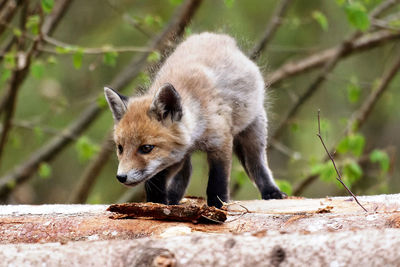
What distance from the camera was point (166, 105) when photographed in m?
6.07

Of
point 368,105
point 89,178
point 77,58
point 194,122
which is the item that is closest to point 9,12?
point 77,58

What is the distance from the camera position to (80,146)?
9.20 meters

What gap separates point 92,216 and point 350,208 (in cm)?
214

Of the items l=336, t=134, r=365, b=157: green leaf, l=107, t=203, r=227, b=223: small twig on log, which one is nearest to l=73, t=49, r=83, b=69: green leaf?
l=107, t=203, r=227, b=223: small twig on log

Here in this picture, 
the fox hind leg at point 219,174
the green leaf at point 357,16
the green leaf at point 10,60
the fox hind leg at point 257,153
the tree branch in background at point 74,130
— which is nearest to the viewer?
the fox hind leg at point 219,174

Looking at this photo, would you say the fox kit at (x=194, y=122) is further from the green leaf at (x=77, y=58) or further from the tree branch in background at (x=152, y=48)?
the tree branch in background at (x=152, y=48)

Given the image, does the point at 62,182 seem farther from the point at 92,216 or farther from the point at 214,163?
the point at 92,216

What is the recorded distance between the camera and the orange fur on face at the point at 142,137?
5.79 m

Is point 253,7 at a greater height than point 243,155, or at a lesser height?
greater

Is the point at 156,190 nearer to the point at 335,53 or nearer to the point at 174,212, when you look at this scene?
the point at 174,212

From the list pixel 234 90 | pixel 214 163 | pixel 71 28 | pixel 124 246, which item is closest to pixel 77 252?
pixel 124 246

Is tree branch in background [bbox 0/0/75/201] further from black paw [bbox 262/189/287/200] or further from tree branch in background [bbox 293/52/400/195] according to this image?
tree branch in background [bbox 293/52/400/195]

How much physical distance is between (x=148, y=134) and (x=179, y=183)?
1273 mm

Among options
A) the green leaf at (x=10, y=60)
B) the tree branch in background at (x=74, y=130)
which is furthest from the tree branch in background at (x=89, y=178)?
the green leaf at (x=10, y=60)
